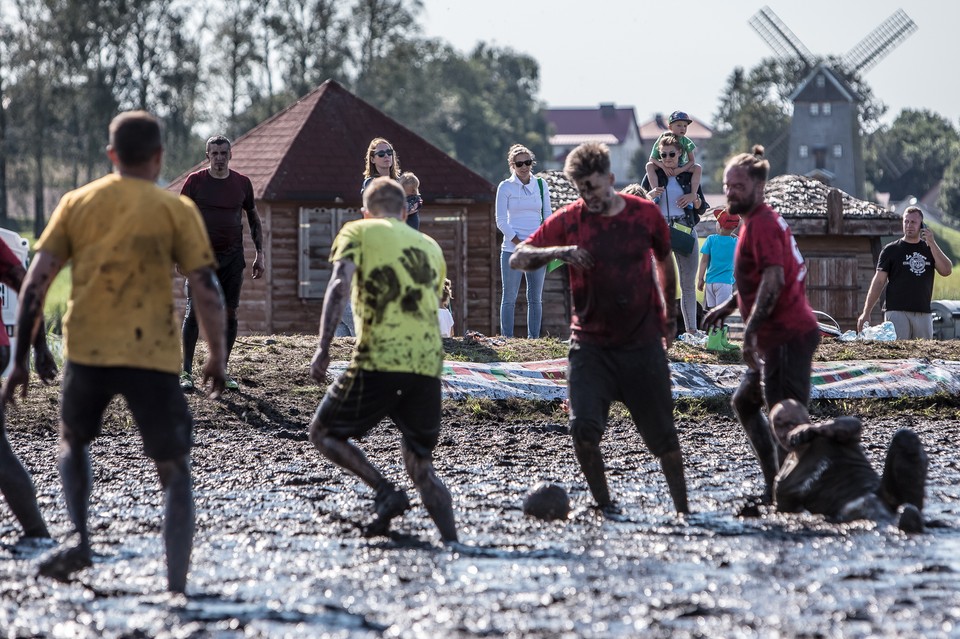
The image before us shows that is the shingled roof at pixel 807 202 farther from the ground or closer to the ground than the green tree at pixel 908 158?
closer to the ground

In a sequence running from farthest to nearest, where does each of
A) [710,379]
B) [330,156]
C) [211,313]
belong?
[330,156]
[710,379]
[211,313]

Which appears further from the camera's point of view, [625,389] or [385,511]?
[625,389]

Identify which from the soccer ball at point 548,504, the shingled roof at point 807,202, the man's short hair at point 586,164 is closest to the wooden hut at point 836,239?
the shingled roof at point 807,202

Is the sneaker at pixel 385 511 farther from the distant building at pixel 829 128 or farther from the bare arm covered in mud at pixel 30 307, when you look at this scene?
the distant building at pixel 829 128

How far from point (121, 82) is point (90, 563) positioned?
145 feet

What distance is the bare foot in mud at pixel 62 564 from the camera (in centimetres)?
598

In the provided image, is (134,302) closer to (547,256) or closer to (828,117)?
(547,256)

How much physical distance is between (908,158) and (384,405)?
102 m

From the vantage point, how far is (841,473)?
7.35 m

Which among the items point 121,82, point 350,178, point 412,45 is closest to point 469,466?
point 350,178

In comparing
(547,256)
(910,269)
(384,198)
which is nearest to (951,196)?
(910,269)

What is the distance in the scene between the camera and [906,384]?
43.5 feet

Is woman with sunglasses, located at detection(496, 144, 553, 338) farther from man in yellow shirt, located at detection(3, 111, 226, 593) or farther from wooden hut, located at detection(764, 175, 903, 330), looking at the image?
wooden hut, located at detection(764, 175, 903, 330)

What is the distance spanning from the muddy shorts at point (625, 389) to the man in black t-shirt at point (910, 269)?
7.63 meters
